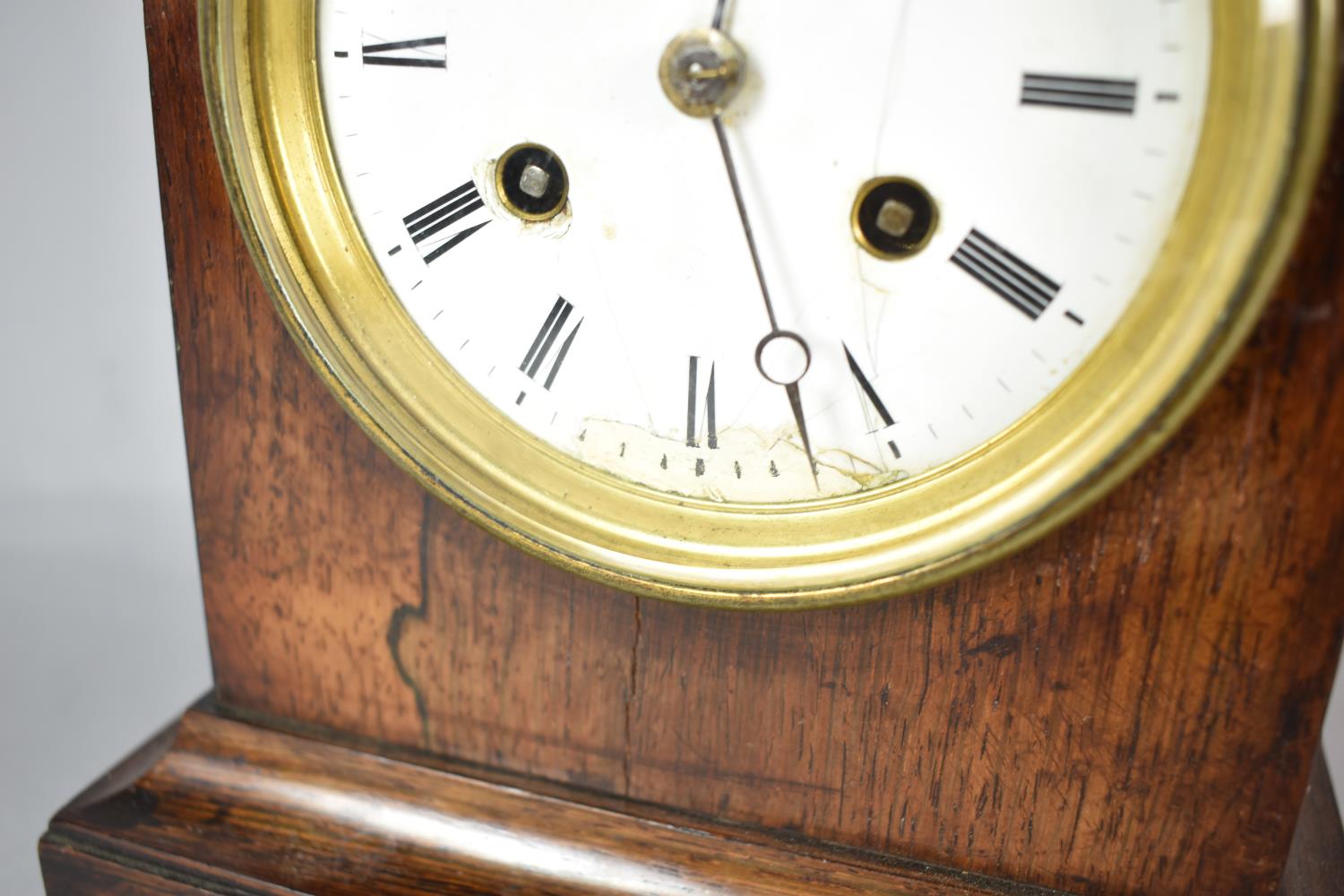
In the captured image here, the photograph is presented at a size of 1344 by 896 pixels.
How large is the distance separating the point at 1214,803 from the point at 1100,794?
0.07 metres

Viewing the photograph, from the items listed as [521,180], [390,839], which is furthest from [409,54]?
[390,839]

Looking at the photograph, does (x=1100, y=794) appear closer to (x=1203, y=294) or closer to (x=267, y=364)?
(x=1203, y=294)

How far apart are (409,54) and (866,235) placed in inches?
11.5

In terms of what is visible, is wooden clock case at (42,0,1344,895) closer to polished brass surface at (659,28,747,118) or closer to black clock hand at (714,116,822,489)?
black clock hand at (714,116,822,489)

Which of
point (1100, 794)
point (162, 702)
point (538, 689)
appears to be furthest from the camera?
point (162, 702)

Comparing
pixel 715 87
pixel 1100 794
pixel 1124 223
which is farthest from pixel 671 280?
pixel 1100 794

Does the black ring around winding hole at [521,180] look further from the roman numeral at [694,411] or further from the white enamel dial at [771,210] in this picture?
the roman numeral at [694,411]

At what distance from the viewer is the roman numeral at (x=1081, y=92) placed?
59 centimetres

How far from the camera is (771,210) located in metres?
0.69

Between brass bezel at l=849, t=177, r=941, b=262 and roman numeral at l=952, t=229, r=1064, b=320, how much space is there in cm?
2

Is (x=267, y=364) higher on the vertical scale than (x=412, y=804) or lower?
higher

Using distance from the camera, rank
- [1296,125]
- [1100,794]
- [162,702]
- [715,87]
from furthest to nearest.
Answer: [162,702] < [1100,794] < [715,87] < [1296,125]

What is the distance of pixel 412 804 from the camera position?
0.90 metres

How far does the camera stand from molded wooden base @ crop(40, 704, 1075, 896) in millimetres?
831
